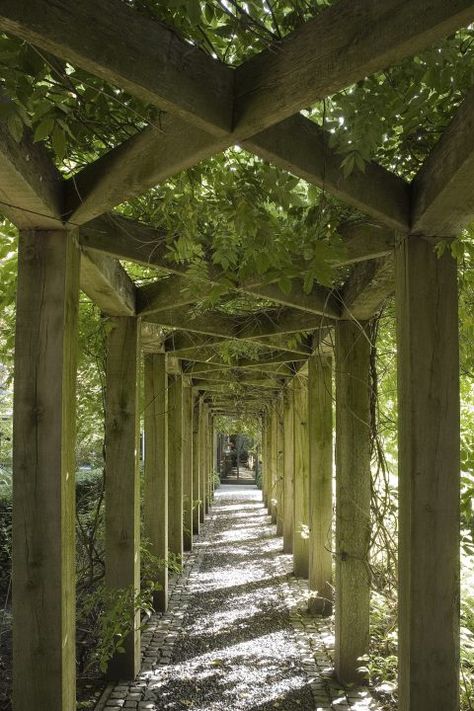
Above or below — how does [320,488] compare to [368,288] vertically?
below

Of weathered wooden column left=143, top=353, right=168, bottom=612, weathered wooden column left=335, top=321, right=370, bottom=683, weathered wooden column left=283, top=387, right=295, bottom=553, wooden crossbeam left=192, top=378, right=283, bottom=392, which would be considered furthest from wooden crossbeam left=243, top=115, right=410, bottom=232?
wooden crossbeam left=192, top=378, right=283, bottom=392

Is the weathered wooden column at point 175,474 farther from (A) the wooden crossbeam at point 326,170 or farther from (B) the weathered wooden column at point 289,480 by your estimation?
(A) the wooden crossbeam at point 326,170

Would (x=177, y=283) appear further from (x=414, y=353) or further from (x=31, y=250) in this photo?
(x=414, y=353)

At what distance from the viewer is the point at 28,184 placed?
74.5 inches

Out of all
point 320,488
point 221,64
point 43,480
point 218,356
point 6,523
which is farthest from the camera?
point 6,523

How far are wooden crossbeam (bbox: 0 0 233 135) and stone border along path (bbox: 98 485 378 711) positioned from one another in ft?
11.9

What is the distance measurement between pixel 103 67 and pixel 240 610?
227 inches

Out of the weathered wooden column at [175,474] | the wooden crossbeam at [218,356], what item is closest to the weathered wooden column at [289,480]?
the wooden crossbeam at [218,356]

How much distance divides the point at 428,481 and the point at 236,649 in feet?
11.4

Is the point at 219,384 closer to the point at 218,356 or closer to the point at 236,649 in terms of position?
the point at 218,356

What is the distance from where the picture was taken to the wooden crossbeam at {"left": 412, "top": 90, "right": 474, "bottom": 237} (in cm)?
174

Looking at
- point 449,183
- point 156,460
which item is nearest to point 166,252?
point 449,183

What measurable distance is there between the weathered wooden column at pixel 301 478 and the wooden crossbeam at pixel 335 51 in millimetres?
6187

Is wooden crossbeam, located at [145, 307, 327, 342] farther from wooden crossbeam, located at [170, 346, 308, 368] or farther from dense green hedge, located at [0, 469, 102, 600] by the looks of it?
dense green hedge, located at [0, 469, 102, 600]
